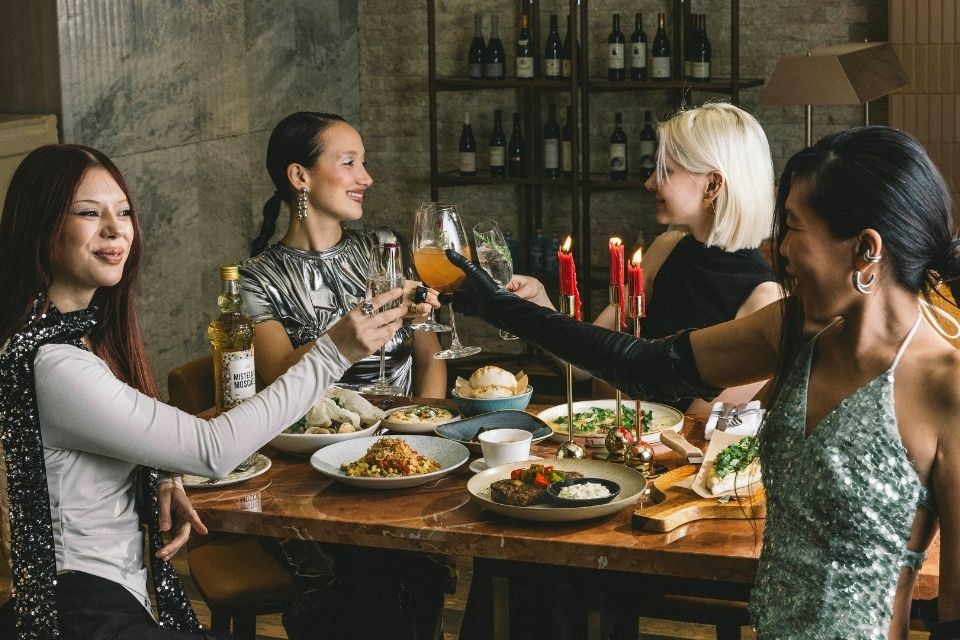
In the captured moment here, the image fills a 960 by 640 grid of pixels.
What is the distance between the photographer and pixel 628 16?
17.5 feet

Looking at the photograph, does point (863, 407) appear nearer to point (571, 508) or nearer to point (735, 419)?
point (571, 508)

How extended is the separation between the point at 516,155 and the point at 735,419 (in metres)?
3.42

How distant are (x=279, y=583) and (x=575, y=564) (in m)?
0.78

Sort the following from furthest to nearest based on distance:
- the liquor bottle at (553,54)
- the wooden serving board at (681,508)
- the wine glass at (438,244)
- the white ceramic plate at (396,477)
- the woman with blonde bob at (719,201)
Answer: the liquor bottle at (553,54)
the woman with blonde bob at (719,201)
the wine glass at (438,244)
the white ceramic plate at (396,477)
the wooden serving board at (681,508)

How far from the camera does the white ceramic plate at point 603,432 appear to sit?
225cm

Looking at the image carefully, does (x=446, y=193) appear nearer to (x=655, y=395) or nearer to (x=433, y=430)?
(x=433, y=430)

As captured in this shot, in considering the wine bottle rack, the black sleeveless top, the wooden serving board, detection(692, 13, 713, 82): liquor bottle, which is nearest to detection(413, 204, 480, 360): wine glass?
the wooden serving board

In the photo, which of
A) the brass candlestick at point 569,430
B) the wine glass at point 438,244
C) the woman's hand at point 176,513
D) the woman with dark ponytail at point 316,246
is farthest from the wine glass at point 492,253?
the woman with dark ponytail at point 316,246

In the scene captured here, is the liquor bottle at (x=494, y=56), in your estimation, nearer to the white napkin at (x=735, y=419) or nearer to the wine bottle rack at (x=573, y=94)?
the wine bottle rack at (x=573, y=94)

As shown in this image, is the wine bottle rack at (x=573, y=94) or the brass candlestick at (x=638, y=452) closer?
the brass candlestick at (x=638, y=452)

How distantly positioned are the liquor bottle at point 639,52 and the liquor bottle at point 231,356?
10.9 feet

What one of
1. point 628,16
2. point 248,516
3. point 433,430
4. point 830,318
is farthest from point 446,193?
point 830,318

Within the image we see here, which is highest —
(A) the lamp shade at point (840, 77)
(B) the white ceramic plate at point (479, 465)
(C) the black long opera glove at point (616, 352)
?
(A) the lamp shade at point (840, 77)

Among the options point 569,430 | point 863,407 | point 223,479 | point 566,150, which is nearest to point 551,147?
point 566,150
